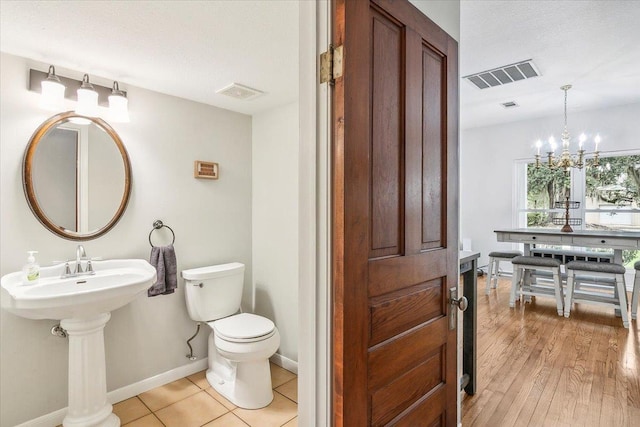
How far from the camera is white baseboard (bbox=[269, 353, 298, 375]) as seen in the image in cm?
267

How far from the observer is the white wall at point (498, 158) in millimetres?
4414

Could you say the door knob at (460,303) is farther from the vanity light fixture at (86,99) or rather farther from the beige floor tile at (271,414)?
the vanity light fixture at (86,99)

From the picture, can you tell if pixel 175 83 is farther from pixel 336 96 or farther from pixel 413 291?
pixel 413 291

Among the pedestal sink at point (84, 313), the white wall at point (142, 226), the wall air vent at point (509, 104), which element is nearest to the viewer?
the pedestal sink at point (84, 313)

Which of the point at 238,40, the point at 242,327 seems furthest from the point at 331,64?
the point at 242,327

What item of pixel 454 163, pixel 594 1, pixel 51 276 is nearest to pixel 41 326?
pixel 51 276

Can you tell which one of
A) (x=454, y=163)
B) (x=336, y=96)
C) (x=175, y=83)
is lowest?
(x=454, y=163)

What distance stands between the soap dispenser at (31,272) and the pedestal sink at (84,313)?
31 mm

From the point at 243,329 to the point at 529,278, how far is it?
3803 millimetres

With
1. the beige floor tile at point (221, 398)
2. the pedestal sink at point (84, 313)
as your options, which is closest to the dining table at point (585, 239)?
the beige floor tile at point (221, 398)

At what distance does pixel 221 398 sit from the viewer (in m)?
2.30

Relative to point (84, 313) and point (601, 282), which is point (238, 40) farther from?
point (601, 282)

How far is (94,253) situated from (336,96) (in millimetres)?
2038

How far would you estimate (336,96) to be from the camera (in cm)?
95
